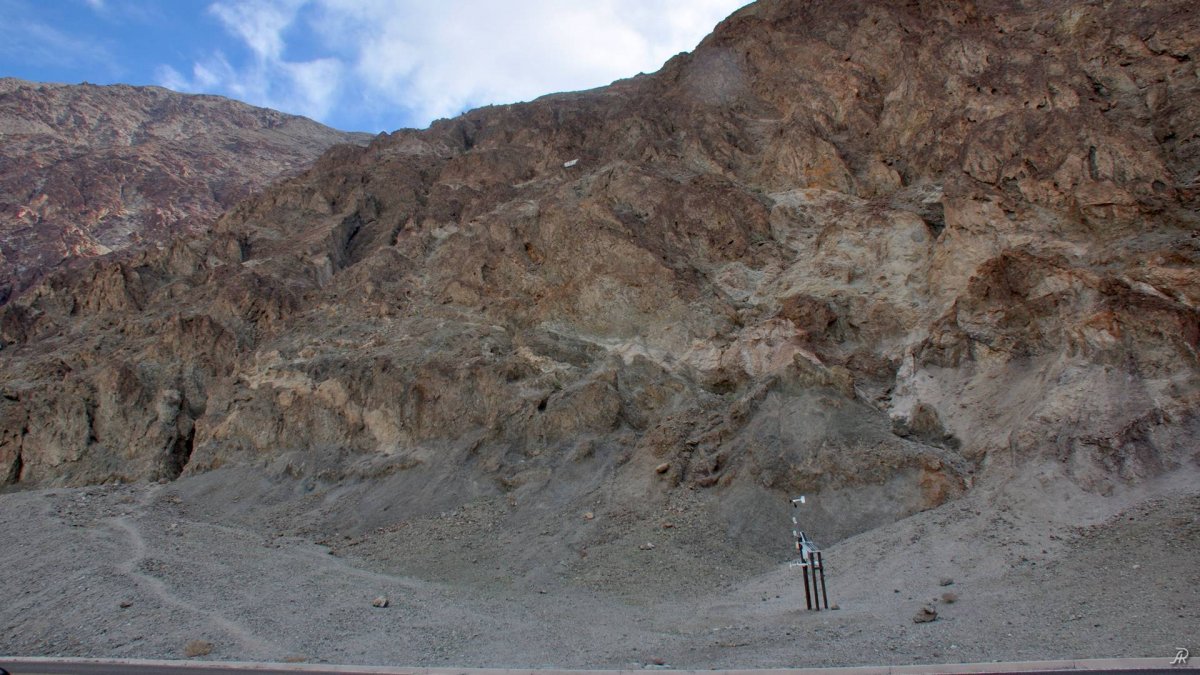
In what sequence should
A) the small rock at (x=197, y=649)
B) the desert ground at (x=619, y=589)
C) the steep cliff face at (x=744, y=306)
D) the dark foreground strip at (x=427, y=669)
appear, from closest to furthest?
1. the dark foreground strip at (x=427, y=669)
2. the desert ground at (x=619, y=589)
3. the small rock at (x=197, y=649)
4. the steep cliff face at (x=744, y=306)

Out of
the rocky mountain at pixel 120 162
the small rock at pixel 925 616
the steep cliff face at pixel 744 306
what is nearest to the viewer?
the small rock at pixel 925 616

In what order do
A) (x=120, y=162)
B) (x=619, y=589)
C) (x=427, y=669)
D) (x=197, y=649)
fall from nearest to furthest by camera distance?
(x=427, y=669), (x=197, y=649), (x=619, y=589), (x=120, y=162)

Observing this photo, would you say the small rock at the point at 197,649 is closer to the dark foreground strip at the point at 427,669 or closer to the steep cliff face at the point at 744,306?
the dark foreground strip at the point at 427,669

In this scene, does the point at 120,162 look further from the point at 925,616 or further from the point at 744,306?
the point at 925,616

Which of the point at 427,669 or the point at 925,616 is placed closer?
the point at 427,669

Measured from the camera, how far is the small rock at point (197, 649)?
12.4 m

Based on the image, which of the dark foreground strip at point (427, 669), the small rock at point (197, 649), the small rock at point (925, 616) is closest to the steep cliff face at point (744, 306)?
the small rock at point (925, 616)

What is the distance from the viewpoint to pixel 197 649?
1245 cm

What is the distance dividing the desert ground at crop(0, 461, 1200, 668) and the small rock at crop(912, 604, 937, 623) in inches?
5.9

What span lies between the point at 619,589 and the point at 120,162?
7134cm

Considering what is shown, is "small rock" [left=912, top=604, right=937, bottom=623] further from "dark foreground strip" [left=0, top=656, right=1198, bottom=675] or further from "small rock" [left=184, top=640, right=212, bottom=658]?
"small rock" [left=184, top=640, right=212, bottom=658]

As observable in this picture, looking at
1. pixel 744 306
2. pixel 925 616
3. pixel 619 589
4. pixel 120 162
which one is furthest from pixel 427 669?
pixel 120 162

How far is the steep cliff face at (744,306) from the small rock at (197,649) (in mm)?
10375

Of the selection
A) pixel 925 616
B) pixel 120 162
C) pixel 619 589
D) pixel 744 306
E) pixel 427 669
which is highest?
pixel 120 162
